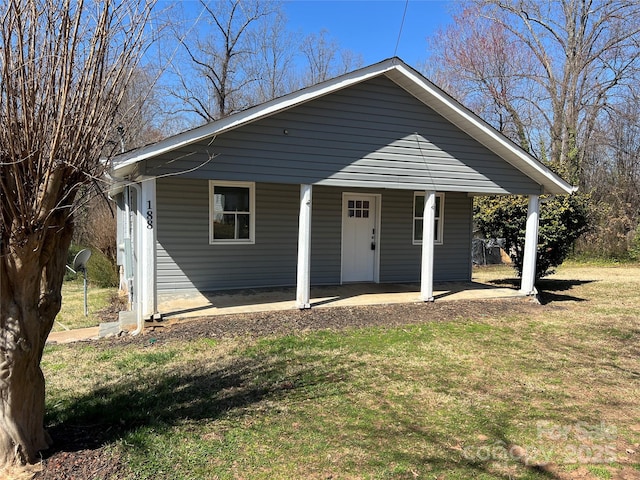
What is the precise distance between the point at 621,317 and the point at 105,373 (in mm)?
9573

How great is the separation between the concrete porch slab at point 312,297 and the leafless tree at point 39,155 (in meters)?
4.43

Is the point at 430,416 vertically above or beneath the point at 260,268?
beneath

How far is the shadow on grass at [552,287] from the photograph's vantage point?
1114 centimetres

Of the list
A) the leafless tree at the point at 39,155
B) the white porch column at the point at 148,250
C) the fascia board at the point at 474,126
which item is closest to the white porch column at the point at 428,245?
the fascia board at the point at 474,126

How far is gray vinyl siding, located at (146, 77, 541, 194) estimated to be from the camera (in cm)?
738

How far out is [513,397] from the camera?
464 cm

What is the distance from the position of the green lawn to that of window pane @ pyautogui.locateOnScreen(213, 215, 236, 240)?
3457 mm

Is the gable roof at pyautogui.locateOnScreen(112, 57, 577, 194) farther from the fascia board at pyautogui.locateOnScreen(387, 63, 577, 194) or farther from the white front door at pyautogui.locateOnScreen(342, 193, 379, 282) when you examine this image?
the white front door at pyautogui.locateOnScreen(342, 193, 379, 282)

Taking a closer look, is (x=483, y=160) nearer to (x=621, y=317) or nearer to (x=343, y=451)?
(x=621, y=317)

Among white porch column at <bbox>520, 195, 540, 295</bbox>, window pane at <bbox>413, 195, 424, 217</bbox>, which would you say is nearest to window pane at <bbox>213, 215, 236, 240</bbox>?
window pane at <bbox>413, 195, 424, 217</bbox>

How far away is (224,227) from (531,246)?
275 inches

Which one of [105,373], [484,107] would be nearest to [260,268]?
[105,373]

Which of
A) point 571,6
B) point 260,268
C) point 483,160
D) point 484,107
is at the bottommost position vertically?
point 260,268

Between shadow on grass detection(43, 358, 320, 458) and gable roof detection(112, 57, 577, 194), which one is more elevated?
gable roof detection(112, 57, 577, 194)
